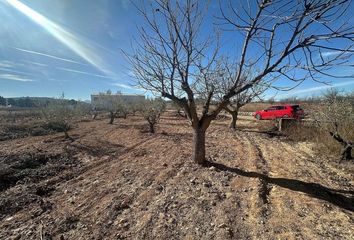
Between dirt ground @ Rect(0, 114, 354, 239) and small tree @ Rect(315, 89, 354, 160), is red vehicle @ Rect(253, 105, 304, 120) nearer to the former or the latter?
small tree @ Rect(315, 89, 354, 160)

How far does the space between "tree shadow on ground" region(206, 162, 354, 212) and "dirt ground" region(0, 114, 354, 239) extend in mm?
22

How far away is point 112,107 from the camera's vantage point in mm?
23609

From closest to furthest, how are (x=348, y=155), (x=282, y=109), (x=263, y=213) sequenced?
1. (x=263, y=213)
2. (x=348, y=155)
3. (x=282, y=109)

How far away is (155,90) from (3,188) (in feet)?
14.2

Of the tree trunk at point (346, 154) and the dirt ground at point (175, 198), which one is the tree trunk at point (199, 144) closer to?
the dirt ground at point (175, 198)

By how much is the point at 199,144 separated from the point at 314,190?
2.88 meters

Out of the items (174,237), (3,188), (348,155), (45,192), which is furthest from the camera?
(348,155)

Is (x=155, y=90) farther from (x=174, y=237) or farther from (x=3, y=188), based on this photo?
(x=3, y=188)

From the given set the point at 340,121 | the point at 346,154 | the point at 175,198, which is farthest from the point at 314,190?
the point at 340,121

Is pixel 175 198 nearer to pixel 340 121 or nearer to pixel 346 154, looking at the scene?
pixel 346 154

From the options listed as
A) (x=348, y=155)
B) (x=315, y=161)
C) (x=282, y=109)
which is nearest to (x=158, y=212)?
(x=315, y=161)

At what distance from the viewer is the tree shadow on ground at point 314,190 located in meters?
4.43

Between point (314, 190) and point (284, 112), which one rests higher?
point (284, 112)

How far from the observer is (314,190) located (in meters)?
4.94
